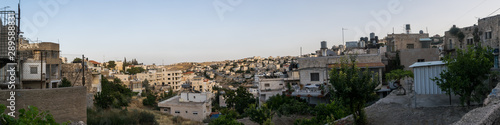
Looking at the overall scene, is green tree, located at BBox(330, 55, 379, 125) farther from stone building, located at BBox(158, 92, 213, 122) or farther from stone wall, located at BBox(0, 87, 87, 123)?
stone building, located at BBox(158, 92, 213, 122)

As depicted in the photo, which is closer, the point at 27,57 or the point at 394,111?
the point at 394,111

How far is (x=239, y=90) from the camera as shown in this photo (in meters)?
31.1

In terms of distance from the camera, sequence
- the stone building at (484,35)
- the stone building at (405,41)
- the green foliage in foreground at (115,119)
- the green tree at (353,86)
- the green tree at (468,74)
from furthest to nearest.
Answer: the stone building at (405,41) → the stone building at (484,35) → the green foliage in foreground at (115,119) → the green tree at (353,86) → the green tree at (468,74)

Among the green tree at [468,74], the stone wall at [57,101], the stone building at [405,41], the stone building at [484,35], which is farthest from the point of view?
the stone building at [405,41]

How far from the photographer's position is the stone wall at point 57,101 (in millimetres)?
9938

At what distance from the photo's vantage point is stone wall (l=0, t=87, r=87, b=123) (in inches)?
391

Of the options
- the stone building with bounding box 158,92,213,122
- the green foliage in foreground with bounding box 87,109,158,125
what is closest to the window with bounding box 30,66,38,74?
the green foliage in foreground with bounding box 87,109,158,125

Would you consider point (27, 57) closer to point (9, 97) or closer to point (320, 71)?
point (9, 97)

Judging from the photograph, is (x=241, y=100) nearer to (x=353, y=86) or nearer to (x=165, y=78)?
(x=353, y=86)

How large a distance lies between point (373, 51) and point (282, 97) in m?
11.3

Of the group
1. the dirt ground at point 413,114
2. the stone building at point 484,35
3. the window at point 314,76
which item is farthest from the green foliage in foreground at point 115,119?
the stone building at point 484,35

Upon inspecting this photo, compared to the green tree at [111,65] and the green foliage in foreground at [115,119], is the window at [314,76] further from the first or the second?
the green tree at [111,65]

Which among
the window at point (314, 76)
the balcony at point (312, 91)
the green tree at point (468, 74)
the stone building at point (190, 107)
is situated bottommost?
the stone building at point (190, 107)

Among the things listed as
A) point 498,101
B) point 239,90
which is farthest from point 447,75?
point 239,90
